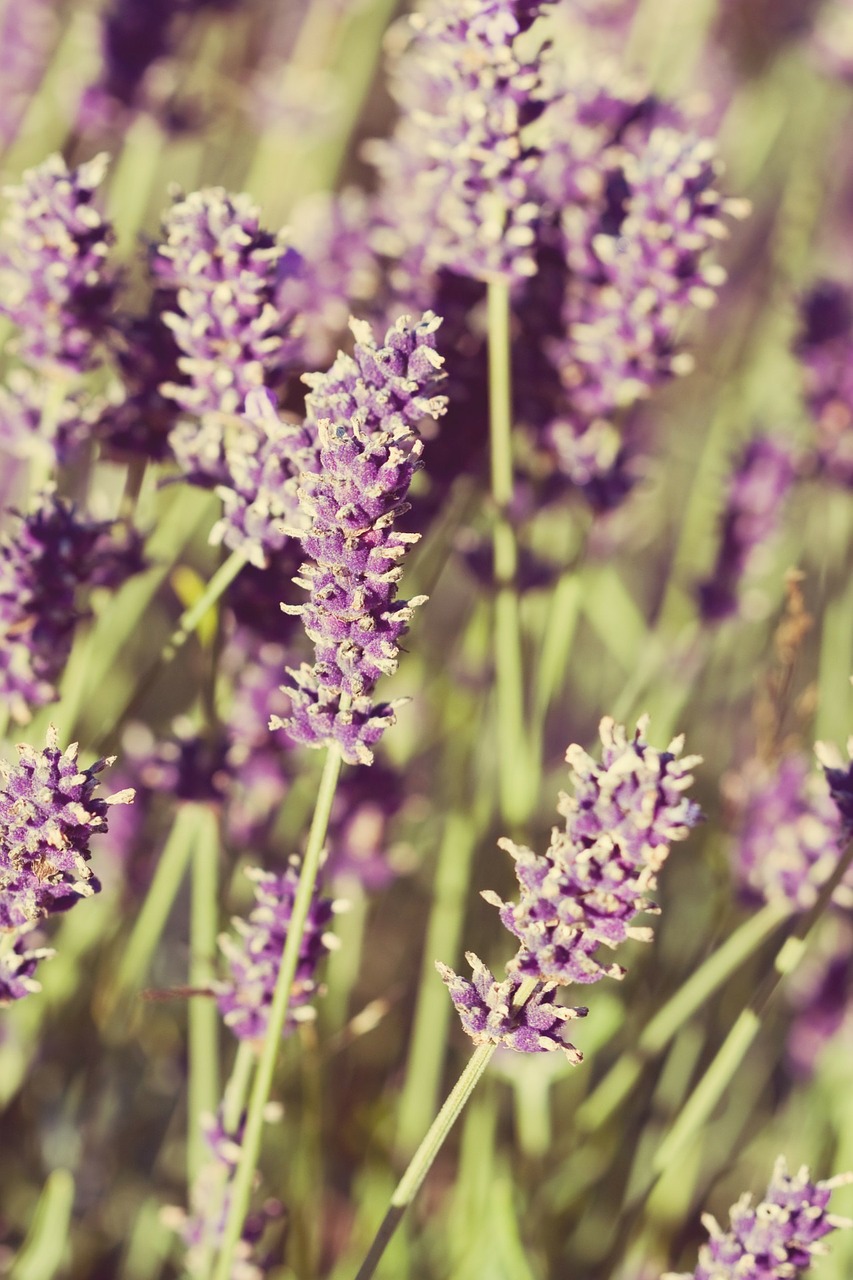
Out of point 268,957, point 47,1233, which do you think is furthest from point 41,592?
point 47,1233

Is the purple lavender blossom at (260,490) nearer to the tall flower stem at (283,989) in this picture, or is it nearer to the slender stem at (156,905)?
the tall flower stem at (283,989)

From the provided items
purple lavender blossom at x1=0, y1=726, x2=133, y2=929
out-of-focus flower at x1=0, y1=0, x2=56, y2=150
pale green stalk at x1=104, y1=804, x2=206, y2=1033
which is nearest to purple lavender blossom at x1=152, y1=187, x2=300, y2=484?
purple lavender blossom at x1=0, y1=726, x2=133, y2=929

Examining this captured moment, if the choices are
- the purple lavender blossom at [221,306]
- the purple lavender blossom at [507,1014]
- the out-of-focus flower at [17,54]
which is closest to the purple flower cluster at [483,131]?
the purple lavender blossom at [221,306]

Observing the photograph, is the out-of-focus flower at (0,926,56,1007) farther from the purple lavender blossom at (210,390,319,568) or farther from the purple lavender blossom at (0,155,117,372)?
the purple lavender blossom at (0,155,117,372)

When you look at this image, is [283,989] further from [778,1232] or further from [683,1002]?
[683,1002]

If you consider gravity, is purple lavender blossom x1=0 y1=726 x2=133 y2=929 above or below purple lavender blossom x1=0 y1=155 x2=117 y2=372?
below

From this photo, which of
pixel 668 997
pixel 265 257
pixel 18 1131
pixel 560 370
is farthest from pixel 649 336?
pixel 18 1131

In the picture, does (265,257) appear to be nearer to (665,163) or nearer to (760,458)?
(665,163)
